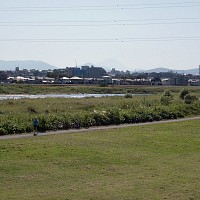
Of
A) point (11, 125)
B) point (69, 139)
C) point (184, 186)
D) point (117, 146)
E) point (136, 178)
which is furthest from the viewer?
point (11, 125)

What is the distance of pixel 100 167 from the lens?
11.7 m

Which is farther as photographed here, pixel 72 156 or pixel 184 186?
pixel 72 156

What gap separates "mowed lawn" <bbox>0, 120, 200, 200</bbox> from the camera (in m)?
8.97

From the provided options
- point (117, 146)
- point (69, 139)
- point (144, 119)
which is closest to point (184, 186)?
point (117, 146)

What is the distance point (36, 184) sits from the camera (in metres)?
9.60

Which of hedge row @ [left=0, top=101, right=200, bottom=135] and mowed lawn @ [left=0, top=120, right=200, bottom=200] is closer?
mowed lawn @ [left=0, top=120, right=200, bottom=200]

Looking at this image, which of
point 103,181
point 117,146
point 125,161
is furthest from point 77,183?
point 117,146

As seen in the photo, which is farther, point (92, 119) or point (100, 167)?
point (92, 119)

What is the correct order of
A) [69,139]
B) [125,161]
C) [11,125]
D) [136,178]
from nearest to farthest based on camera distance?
1. [136,178]
2. [125,161]
3. [69,139]
4. [11,125]

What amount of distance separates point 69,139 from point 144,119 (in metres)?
10.4

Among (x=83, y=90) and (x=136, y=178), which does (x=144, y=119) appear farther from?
(x=83, y=90)

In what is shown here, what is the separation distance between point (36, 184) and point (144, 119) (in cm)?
1789

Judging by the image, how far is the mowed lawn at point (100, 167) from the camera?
8969 millimetres

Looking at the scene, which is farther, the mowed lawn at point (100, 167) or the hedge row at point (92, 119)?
the hedge row at point (92, 119)
